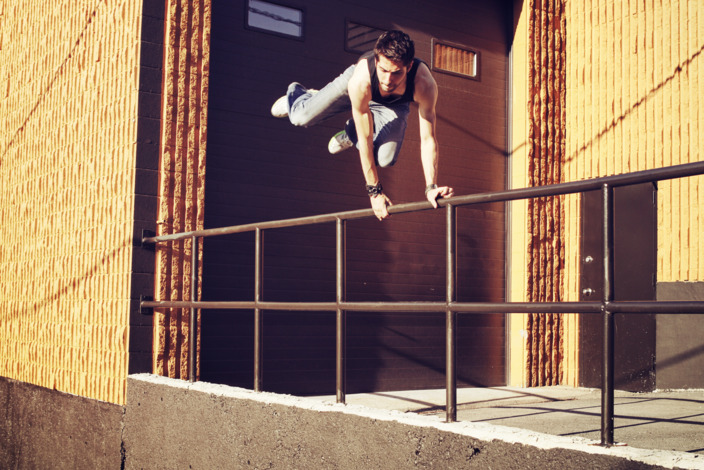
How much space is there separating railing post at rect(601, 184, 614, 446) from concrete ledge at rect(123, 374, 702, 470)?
0.31 feet

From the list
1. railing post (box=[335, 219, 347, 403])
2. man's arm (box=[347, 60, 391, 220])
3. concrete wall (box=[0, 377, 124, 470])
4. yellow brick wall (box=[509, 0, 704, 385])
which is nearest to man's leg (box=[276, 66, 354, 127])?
man's arm (box=[347, 60, 391, 220])

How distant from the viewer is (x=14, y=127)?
902 cm

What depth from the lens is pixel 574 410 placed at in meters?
6.62

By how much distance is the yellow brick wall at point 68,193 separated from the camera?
251 inches

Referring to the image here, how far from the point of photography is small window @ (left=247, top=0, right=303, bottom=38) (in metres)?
7.39

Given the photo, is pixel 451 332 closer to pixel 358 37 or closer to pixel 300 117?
pixel 300 117

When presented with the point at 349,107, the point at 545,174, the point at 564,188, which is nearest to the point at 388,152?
the point at 349,107

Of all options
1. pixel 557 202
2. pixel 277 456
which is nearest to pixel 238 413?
pixel 277 456

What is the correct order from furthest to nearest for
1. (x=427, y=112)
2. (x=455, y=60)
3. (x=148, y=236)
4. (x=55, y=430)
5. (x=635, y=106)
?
(x=455, y=60) → (x=635, y=106) → (x=55, y=430) → (x=148, y=236) → (x=427, y=112)

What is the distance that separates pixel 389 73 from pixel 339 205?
136 inches

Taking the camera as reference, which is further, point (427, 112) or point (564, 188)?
point (427, 112)

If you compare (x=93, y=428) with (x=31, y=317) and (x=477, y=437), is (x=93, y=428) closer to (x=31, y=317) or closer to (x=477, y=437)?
(x=31, y=317)

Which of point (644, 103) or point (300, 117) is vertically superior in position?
point (644, 103)

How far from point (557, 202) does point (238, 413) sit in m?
5.25
